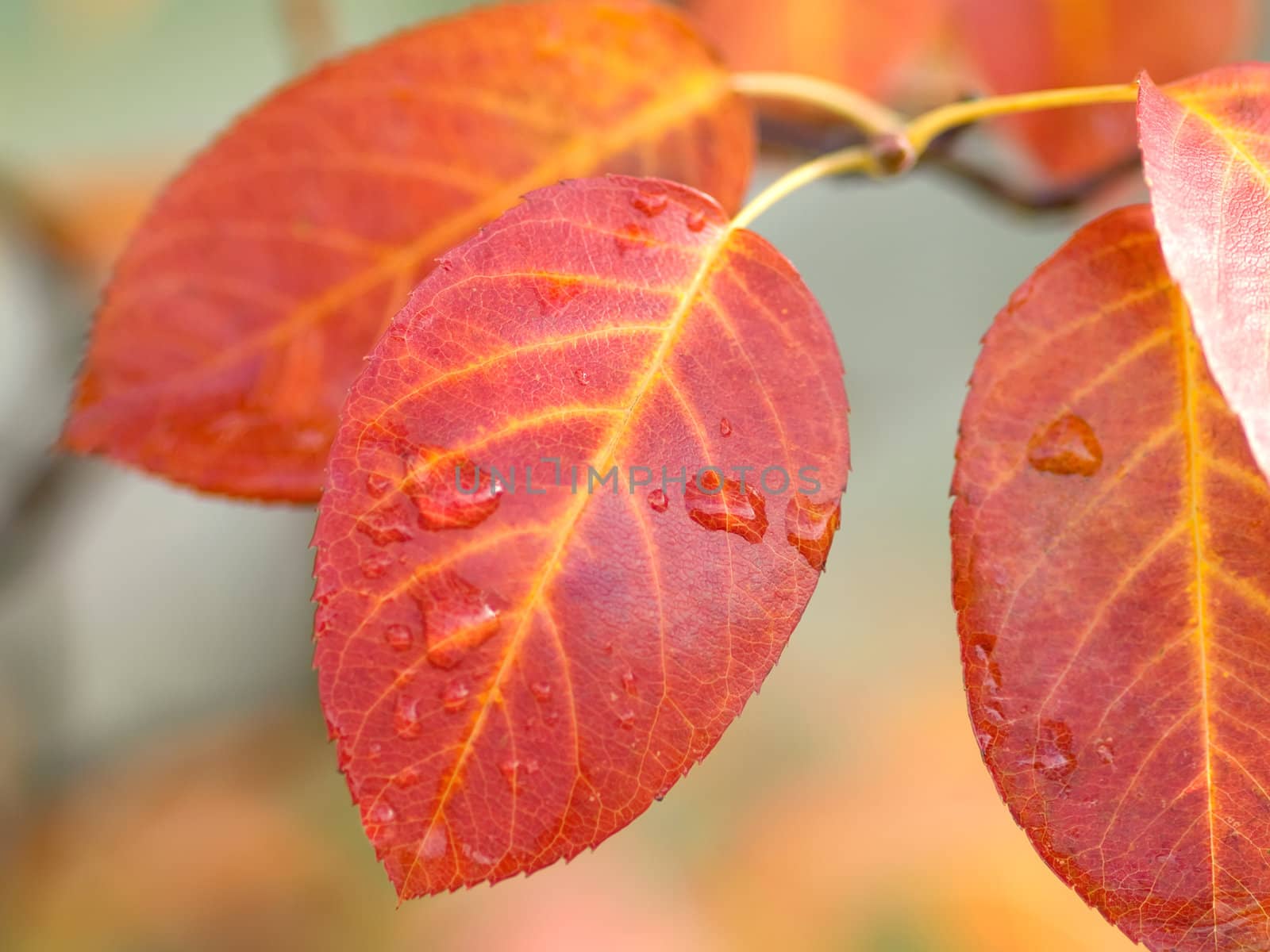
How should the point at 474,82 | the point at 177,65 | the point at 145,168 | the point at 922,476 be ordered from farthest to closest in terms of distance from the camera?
the point at 177,65 < the point at 922,476 < the point at 145,168 < the point at 474,82

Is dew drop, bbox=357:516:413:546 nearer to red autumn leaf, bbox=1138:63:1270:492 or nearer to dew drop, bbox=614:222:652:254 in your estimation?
dew drop, bbox=614:222:652:254

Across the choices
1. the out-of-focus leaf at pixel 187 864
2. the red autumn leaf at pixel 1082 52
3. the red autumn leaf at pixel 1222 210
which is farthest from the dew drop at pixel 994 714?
the out-of-focus leaf at pixel 187 864

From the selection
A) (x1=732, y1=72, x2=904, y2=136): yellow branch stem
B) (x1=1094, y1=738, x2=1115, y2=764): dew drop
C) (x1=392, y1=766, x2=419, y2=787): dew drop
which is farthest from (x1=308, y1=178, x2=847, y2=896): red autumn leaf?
(x1=732, y1=72, x2=904, y2=136): yellow branch stem

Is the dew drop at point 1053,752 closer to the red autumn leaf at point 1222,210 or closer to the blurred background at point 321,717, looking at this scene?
the red autumn leaf at point 1222,210

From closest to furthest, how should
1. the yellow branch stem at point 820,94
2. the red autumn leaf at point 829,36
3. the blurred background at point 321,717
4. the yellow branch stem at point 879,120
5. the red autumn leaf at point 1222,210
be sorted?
the red autumn leaf at point 1222,210 < the yellow branch stem at point 879,120 < the yellow branch stem at point 820,94 < the red autumn leaf at point 829,36 < the blurred background at point 321,717

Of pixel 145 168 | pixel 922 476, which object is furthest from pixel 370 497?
pixel 922 476

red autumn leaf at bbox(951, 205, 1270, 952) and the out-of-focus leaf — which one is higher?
red autumn leaf at bbox(951, 205, 1270, 952)

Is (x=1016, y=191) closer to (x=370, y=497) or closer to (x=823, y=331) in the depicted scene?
(x=823, y=331)

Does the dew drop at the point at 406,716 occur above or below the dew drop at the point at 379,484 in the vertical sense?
below
